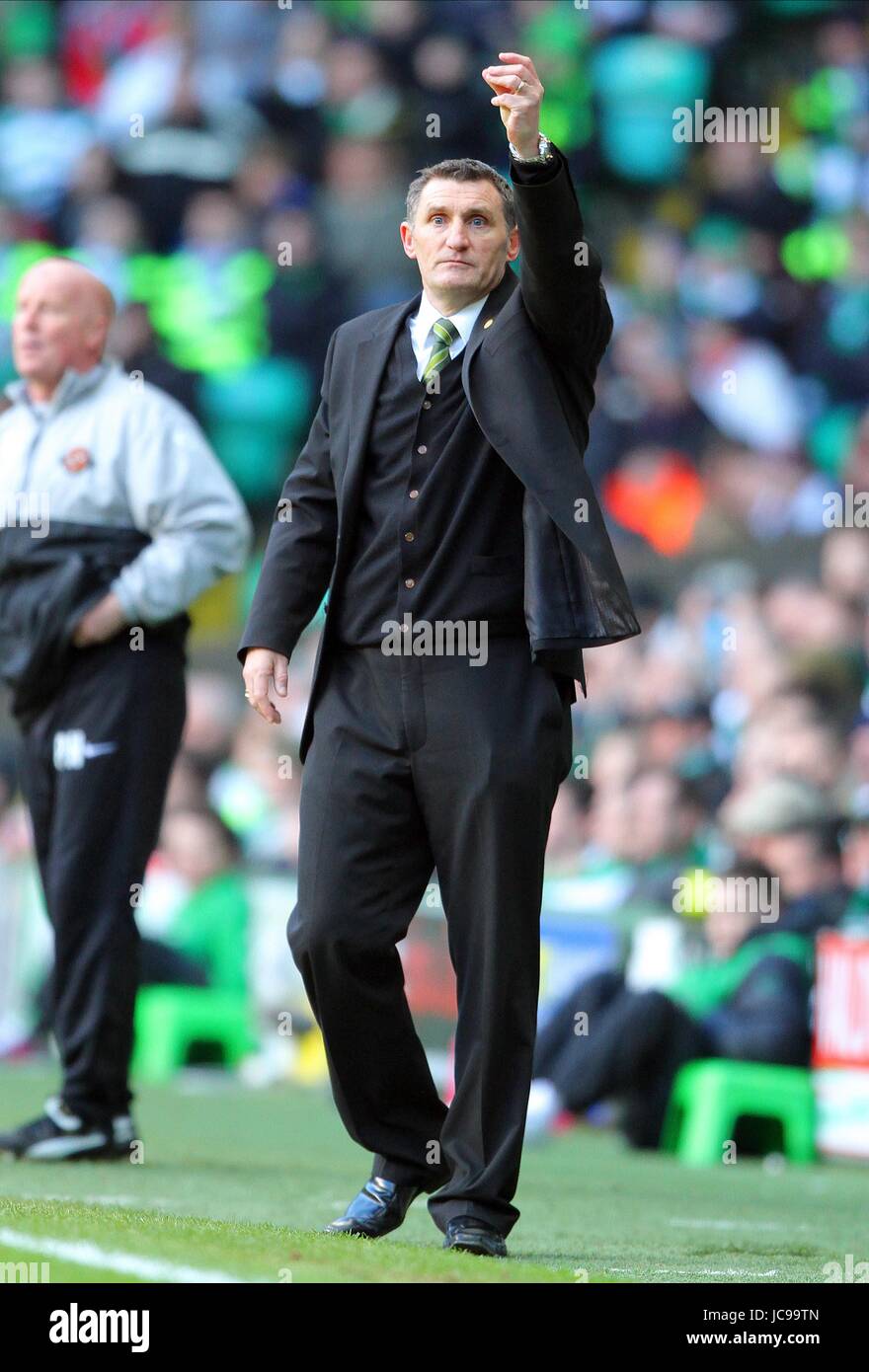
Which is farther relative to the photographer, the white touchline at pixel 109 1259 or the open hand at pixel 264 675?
the open hand at pixel 264 675

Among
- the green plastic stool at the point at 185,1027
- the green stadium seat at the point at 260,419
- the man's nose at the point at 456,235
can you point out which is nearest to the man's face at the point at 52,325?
the man's nose at the point at 456,235

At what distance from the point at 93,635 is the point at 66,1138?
1347 mm

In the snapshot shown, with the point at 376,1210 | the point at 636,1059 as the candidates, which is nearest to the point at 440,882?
the point at 376,1210

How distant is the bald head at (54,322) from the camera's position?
6207 mm

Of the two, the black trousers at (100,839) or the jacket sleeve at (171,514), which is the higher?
the jacket sleeve at (171,514)

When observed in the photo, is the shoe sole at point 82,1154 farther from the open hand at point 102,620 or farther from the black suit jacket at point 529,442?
the black suit jacket at point 529,442

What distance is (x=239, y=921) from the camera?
32.5 feet

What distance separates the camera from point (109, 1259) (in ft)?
11.9

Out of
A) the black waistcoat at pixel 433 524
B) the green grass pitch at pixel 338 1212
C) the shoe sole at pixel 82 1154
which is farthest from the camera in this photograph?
the shoe sole at pixel 82 1154

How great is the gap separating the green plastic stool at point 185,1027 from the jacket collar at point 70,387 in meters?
4.00

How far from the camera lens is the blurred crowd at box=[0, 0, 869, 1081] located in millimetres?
9453

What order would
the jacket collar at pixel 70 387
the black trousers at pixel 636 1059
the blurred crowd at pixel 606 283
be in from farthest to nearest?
the blurred crowd at pixel 606 283 → the black trousers at pixel 636 1059 → the jacket collar at pixel 70 387

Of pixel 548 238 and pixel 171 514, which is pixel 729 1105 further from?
pixel 548 238
